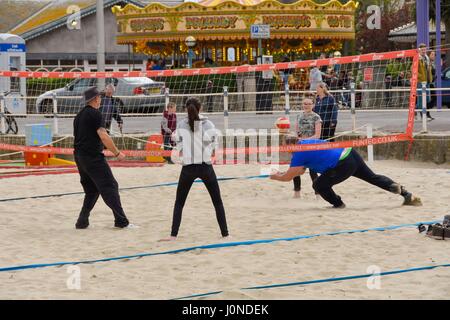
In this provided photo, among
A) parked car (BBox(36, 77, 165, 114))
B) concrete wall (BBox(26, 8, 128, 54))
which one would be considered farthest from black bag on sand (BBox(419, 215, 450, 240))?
concrete wall (BBox(26, 8, 128, 54))

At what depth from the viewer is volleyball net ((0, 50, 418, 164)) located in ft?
52.5

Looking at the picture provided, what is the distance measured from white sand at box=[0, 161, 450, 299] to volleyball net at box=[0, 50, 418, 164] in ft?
2.90

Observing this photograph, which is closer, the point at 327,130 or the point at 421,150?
the point at 327,130

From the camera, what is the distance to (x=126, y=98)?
25.4m

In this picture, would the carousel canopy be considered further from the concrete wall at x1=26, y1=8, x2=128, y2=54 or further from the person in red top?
the concrete wall at x1=26, y1=8, x2=128, y2=54

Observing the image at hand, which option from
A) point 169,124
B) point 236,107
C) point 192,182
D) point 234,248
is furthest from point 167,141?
point 234,248

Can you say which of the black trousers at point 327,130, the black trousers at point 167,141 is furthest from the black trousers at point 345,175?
the black trousers at point 167,141

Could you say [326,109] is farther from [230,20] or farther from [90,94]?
[230,20]

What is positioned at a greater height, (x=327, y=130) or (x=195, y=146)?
(x=195, y=146)

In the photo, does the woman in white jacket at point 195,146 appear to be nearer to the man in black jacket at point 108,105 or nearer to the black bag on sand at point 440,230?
the black bag on sand at point 440,230

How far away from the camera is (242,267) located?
29.5ft

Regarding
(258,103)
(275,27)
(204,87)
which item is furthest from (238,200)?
(275,27)

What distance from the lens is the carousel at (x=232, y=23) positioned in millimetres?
31156

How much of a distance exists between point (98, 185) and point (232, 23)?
20.5m
